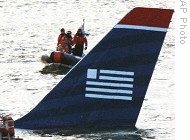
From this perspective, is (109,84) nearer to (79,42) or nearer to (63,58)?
(63,58)

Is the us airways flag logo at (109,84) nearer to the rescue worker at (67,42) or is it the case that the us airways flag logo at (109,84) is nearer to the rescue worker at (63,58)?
the rescue worker at (63,58)

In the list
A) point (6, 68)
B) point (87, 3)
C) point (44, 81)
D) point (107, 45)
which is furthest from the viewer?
point (87, 3)

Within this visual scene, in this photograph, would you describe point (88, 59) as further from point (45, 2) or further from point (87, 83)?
point (45, 2)

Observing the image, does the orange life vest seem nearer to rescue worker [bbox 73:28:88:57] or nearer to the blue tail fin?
rescue worker [bbox 73:28:88:57]

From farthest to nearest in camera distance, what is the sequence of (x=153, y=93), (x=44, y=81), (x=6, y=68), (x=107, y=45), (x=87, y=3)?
(x=87, y=3)
(x=6, y=68)
(x=44, y=81)
(x=153, y=93)
(x=107, y=45)

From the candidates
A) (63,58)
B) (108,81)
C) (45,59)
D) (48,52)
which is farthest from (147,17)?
(48,52)

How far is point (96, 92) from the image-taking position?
21.3 m

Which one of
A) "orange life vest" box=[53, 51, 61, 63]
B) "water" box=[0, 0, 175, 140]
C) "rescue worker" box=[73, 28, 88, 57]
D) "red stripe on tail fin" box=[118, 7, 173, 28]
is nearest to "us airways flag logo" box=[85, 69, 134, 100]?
"red stripe on tail fin" box=[118, 7, 173, 28]

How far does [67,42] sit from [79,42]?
0.76 meters

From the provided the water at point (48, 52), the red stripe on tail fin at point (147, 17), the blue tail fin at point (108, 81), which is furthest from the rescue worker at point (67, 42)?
the red stripe on tail fin at point (147, 17)

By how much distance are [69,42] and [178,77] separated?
23810 millimetres

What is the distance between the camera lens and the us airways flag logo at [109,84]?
21094mm

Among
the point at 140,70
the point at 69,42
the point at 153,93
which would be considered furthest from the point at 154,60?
the point at 69,42

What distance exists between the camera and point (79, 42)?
44531 millimetres
